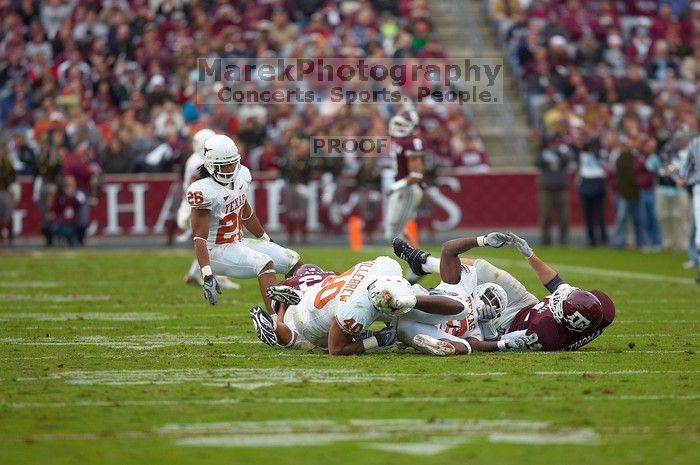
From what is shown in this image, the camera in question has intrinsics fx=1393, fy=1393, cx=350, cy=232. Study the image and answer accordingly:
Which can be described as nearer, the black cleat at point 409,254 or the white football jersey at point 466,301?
the white football jersey at point 466,301

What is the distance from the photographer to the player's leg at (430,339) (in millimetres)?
8789

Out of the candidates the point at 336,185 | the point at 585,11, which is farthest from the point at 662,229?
the point at 585,11

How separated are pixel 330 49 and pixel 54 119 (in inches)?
191

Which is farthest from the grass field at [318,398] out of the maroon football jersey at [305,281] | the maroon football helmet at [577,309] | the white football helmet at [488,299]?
the maroon football jersey at [305,281]

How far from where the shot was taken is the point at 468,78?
2562 cm

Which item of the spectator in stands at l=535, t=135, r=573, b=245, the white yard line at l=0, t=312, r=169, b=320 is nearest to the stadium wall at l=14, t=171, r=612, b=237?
the spectator in stands at l=535, t=135, r=573, b=245

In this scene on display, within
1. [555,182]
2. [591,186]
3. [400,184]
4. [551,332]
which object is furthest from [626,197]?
[551,332]

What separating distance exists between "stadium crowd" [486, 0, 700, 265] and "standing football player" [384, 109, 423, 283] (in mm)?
4629

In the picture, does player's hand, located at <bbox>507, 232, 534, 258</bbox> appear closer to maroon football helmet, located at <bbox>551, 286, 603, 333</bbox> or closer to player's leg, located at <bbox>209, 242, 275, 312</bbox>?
maroon football helmet, located at <bbox>551, 286, 603, 333</bbox>

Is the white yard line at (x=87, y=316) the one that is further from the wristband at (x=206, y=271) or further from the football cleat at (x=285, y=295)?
the football cleat at (x=285, y=295)

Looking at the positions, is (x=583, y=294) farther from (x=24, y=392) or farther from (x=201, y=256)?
(x=24, y=392)

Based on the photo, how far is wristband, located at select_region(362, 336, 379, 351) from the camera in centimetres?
892

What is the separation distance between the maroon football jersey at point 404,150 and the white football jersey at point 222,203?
5325mm

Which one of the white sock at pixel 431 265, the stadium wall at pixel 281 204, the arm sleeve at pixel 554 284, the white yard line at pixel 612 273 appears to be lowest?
the stadium wall at pixel 281 204
